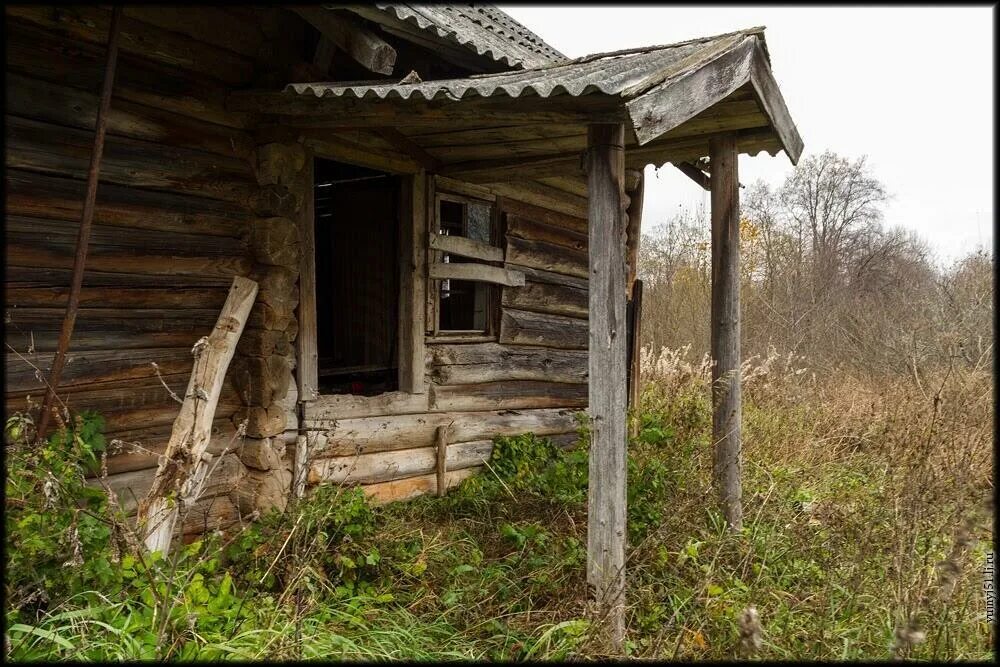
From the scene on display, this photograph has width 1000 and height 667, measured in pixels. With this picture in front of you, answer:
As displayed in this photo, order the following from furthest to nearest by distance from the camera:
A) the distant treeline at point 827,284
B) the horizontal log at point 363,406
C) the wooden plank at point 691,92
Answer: the distant treeline at point 827,284 < the horizontal log at point 363,406 < the wooden plank at point 691,92

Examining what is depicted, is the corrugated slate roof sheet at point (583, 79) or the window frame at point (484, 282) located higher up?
the corrugated slate roof sheet at point (583, 79)

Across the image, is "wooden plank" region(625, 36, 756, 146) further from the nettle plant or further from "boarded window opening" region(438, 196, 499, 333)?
the nettle plant

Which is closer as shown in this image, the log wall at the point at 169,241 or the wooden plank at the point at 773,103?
the log wall at the point at 169,241

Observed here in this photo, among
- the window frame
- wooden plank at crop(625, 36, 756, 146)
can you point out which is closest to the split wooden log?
the window frame

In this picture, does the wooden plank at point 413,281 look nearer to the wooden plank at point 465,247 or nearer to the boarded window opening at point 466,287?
the wooden plank at point 465,247

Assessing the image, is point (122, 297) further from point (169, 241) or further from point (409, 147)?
point (409, 147)

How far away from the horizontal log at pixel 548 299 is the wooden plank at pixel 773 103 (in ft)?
8.62

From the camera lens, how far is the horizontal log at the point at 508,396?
616cm

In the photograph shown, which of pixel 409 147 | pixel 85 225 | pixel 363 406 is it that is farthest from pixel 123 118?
pixel 363 406

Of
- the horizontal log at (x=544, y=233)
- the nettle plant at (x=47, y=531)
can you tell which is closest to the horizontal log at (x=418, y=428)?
the nettle plant at (x=47, y=531)

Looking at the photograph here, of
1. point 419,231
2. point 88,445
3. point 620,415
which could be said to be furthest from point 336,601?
point 419,231

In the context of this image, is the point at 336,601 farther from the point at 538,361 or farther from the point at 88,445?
the point at 538,361

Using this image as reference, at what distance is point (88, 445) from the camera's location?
12.4 ft

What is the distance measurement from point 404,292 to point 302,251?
3.60 ft
